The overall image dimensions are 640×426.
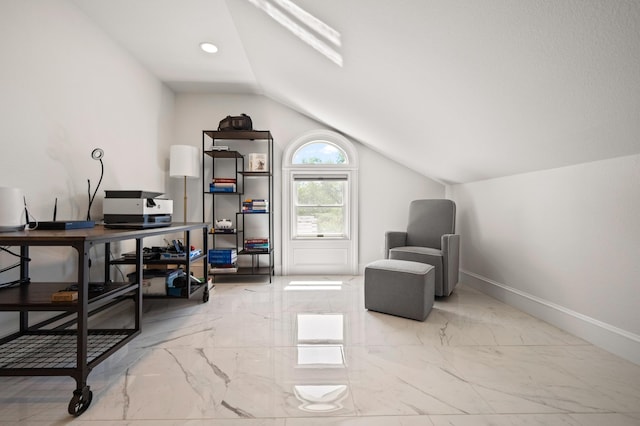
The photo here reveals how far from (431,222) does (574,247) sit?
144cm

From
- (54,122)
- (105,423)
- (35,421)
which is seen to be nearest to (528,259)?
(105,423)

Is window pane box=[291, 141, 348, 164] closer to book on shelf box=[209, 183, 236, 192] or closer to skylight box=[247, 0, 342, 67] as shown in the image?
book on shelf box=[209, 183, 236, 192]

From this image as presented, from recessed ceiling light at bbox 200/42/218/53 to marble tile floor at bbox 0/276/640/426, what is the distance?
260cm

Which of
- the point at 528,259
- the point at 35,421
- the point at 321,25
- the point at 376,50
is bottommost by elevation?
the point at 35,421

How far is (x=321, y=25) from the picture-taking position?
189cm

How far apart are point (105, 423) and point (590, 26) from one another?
8.21 ft

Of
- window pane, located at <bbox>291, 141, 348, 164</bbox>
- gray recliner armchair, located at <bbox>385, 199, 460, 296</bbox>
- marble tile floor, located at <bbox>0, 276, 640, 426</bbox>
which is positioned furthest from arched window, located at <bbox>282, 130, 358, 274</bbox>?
marble tile floor, located at <bbox>0, 276, 640, 426</bbox>

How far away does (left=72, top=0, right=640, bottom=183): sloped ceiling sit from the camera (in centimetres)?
119

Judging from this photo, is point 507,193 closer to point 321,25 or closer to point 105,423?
point 321,25

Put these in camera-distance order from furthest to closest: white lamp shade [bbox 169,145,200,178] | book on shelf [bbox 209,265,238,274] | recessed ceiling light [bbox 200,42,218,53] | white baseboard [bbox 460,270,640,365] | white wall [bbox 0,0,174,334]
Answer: book on shelf [bbox 209,265,238,274]
white lamp shade [bbox 169,145,200,178]
recessed ceiling light [bbox 200,42,218,53]
white wall [bbox 0,0,174,334]
white baseboard [bbox 460,270,640,365]

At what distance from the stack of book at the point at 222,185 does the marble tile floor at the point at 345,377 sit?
67.8 inches

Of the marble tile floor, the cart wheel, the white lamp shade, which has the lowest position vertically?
the marble tile floor

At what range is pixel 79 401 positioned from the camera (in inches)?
50.9

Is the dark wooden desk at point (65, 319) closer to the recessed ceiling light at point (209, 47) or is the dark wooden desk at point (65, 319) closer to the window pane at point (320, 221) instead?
the recessed ceiling light at point (209, 47)
